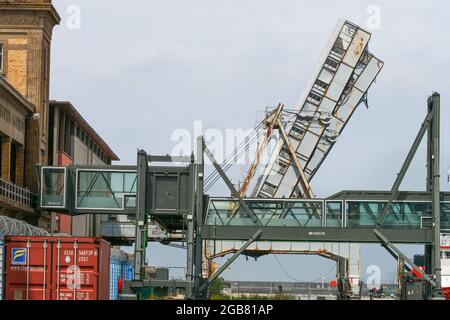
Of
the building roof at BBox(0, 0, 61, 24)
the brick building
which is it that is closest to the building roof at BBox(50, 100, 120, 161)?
the brick building

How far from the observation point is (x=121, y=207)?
54281mm

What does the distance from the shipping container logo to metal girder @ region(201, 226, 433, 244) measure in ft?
68.0

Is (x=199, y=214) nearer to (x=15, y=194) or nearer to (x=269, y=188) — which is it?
(x=15, y=194)

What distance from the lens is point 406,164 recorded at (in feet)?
175

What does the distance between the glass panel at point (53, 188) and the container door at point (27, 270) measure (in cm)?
2075

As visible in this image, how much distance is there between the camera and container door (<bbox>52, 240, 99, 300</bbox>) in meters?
33.4

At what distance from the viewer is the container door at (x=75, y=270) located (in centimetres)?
3344

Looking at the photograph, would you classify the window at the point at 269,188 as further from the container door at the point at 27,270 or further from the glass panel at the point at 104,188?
the container door at the point at 27,270

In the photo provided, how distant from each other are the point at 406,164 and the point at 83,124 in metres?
43.6

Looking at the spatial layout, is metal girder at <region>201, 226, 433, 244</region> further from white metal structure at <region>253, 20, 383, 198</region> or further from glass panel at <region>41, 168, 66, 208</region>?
white metal structure at <region>253, 20, 383, 198</region>

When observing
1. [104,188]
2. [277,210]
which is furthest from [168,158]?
[277,210]
